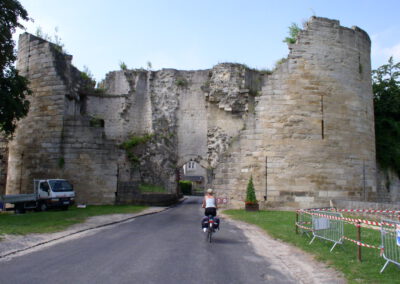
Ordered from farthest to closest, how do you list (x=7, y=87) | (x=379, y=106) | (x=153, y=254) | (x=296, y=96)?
(x=379, y=106), (x=296, y=96), (x=7, y=87), (x=153, y=254)

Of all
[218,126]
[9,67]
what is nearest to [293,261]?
[9,67]

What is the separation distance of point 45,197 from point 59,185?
816mm

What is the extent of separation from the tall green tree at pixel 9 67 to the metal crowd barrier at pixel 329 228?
12.4m

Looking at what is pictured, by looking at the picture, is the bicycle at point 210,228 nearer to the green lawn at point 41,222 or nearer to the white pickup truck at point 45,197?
the green lawn at point 41,222

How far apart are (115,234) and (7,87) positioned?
29.5ft

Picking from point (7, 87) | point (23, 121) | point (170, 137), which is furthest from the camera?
point (170, 137)

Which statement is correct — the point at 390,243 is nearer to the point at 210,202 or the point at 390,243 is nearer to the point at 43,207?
the point at 210,202

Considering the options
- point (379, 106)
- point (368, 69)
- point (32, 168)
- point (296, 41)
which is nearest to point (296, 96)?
point (296, 41)

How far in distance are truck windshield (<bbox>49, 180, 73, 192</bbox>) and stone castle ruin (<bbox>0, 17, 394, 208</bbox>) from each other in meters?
1.63

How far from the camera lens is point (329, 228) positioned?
7906mm

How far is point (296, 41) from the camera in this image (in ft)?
55.9

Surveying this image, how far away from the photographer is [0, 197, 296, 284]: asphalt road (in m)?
5.53

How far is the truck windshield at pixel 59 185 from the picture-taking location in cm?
1638

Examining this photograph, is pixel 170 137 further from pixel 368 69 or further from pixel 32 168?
pixel 368 69
